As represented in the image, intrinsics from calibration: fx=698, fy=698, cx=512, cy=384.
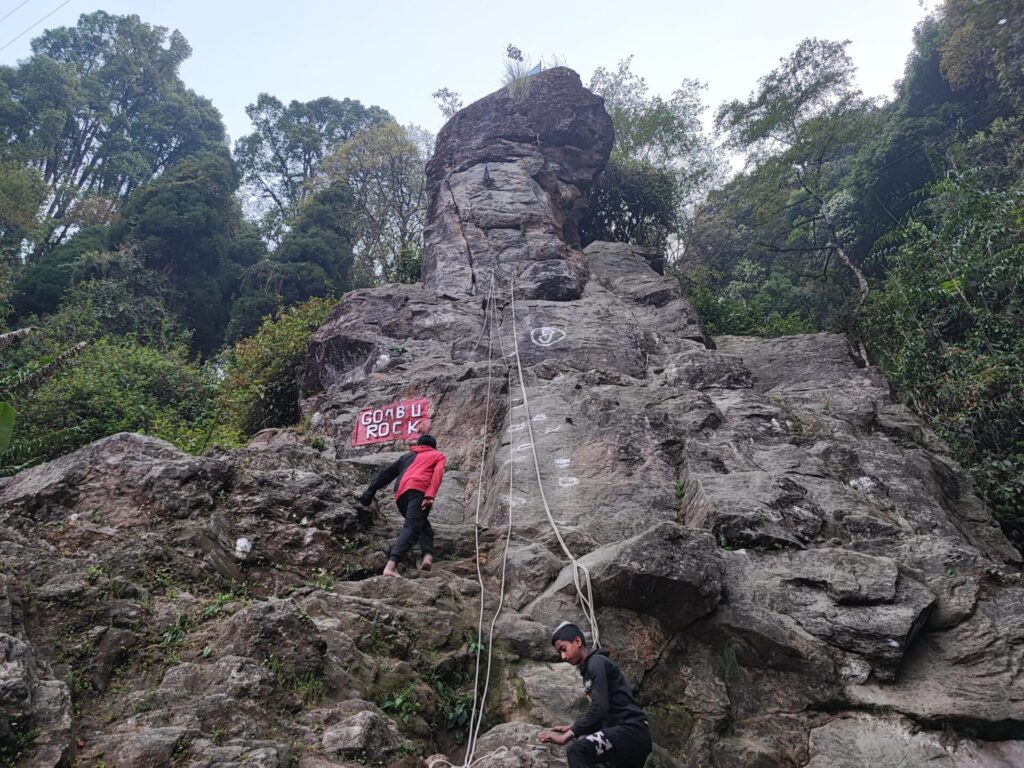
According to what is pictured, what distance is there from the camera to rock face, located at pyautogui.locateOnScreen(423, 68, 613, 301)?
15422 millimetres

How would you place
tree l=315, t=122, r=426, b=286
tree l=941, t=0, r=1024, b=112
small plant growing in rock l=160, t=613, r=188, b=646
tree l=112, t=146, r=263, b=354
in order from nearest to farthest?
small plant growing in rock l=160, t=613, r=188, b=646 < tree l=941, t=0, r=1024, b=112 < tree l=112, t=146, r=263, b=354 < tree l=315, t=122, r=426, b=286

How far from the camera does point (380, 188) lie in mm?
25578

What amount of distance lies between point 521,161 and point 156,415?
10.9 metres

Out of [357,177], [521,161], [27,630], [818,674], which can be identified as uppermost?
[357,177]

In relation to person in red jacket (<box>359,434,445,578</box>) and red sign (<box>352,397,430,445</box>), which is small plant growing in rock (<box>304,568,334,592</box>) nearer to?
person in red jacket (<box>359,434,445,578</box>)

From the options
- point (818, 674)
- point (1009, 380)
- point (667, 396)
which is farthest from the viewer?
point (1009, 380)

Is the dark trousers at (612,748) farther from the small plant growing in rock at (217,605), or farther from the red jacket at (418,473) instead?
the red jacket at (418,473)

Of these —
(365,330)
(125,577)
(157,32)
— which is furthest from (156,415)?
(157,32)

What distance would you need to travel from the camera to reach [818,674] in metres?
5.29

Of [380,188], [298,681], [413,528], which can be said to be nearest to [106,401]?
[413,528]

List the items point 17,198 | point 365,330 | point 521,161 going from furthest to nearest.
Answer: point 17,198, point 521,161, point 365,330

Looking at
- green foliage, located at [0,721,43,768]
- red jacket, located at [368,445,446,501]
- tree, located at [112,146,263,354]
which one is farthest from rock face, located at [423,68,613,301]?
green foliage, located at [0,721,43,768]

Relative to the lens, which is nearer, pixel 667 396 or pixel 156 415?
pixel 667 396

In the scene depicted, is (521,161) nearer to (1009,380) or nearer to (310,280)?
(310,280)
